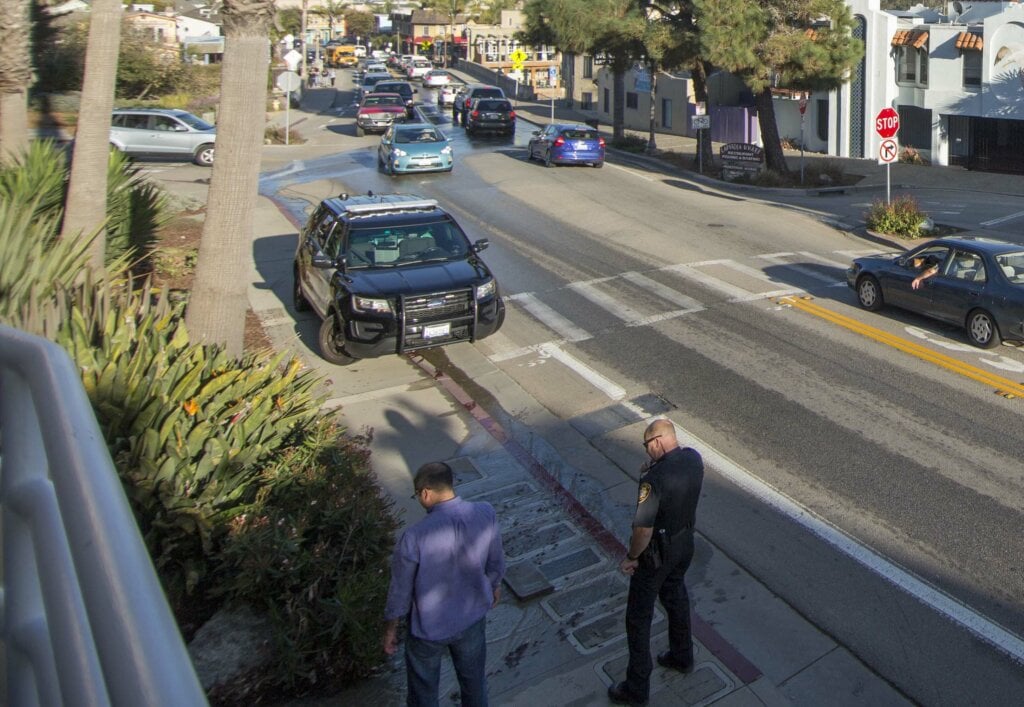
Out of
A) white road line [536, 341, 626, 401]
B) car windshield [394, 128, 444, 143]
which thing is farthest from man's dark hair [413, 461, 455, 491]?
car windshield [394, 128, 444, 143]

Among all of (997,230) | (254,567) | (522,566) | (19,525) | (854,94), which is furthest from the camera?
(854,94)

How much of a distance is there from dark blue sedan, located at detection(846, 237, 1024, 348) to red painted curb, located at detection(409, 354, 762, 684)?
6644 millimetres

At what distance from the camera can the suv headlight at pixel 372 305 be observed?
40.7 ft

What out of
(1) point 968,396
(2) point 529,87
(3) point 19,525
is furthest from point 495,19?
(3) point 19,525

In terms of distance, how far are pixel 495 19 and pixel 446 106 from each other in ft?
204

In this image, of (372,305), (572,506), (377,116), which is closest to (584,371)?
(372,305)

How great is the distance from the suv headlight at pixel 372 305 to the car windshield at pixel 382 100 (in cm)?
3522

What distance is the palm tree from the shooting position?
547 inches

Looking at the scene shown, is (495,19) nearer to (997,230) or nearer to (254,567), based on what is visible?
(997,230)

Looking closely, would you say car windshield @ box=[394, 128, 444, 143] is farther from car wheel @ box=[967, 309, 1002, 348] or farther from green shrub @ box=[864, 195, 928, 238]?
car wheel @ box=[967, 309, 1002, 348]

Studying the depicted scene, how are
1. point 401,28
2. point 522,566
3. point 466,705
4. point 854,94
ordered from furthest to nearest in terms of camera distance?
point 401,28, point 854,94, point 522,566, point 466,705

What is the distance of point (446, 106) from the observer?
202 ft

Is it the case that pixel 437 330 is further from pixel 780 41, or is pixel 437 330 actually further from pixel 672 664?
pixel 780 41

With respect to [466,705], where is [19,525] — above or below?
above
